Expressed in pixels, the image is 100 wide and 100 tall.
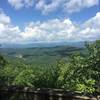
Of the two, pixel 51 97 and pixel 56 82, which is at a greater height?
pixel 51 97

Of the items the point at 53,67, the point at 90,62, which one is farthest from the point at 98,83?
the point at 53,67

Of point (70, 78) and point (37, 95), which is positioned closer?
point (37, 95)

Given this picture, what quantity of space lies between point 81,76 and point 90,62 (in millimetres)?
1476

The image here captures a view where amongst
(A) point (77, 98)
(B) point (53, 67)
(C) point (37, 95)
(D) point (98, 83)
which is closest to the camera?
(A) point (77, 98)

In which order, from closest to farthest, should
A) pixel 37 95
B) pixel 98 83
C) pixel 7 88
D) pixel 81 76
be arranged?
pixel 37 95 → pixel 7 88 → pixel 98 83 → pixel 81 76

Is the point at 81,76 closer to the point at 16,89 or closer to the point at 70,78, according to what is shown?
the point at 70,78

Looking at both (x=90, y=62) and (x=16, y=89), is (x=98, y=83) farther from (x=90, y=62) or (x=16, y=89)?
(x=16, y=89)

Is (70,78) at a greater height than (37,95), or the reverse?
(37,95)

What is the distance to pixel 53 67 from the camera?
113 feet

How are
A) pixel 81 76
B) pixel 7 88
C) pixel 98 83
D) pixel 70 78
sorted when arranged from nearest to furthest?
pixel 7 88 < pixel 98 83 < pixel 81 76 < pixel 70 78

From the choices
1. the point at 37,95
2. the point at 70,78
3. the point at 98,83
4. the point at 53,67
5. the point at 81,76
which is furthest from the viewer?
the point at 53,67

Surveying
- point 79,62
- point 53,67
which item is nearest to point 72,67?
point 79,62

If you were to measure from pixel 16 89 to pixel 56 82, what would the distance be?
50.1ft

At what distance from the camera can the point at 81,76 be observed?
69.8ft
